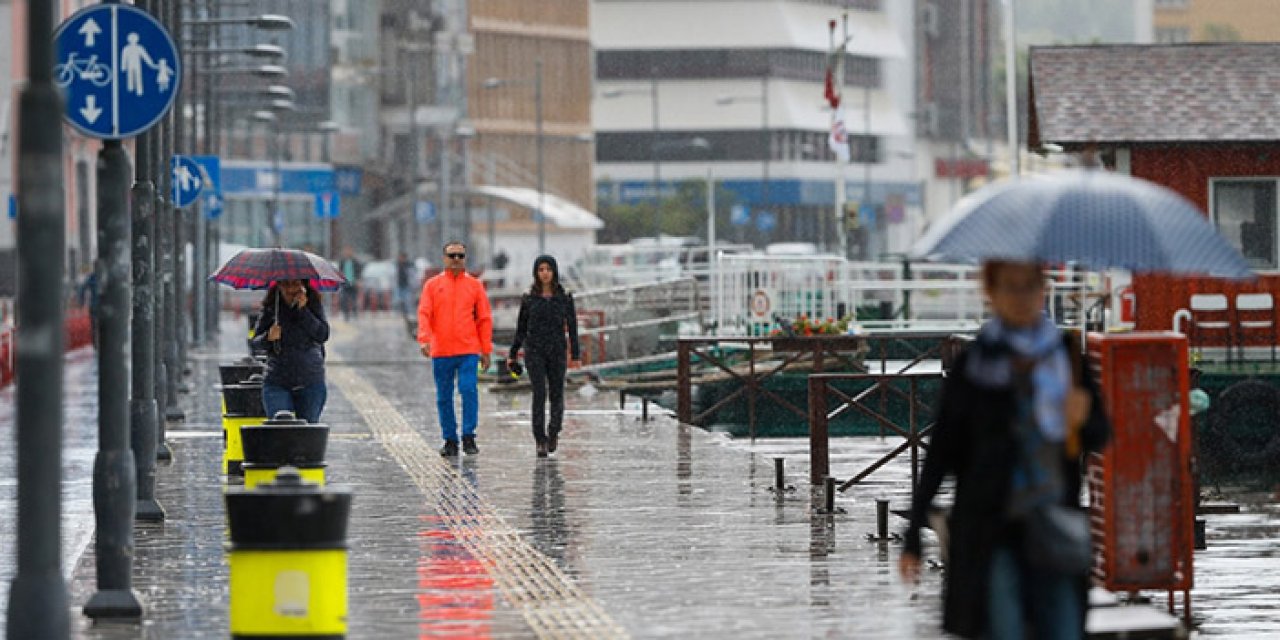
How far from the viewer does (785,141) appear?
153000mm

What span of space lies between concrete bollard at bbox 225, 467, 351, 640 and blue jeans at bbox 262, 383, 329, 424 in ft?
33.8

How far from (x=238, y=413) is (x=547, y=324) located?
3.52 metres

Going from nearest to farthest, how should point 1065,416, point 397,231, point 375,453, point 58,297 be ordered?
point 1065,416
point 58,297
point 375,453
point 397,231

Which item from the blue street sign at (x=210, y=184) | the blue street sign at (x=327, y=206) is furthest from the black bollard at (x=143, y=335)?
the blue street sign at (x=327, y=206)

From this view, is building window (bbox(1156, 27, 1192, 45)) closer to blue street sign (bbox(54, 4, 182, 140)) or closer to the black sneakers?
the black sneakers

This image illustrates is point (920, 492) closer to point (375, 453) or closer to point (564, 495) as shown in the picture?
point (564, 495)

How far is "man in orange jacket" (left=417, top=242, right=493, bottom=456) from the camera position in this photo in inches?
995

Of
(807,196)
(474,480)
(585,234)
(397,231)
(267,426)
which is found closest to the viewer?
(267,426)

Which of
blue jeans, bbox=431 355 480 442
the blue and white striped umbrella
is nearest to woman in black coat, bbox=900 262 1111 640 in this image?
the blue and white striped umbrella

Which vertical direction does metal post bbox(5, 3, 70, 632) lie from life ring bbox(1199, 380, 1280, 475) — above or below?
above

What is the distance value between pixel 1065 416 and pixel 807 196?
144 meters

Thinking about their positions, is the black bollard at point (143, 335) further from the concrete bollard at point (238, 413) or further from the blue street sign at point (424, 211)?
the blue street sign at point (424, 211)

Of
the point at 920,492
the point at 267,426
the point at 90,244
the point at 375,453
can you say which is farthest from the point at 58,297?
the point at 90,244

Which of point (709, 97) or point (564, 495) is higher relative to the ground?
point (709, 97)
